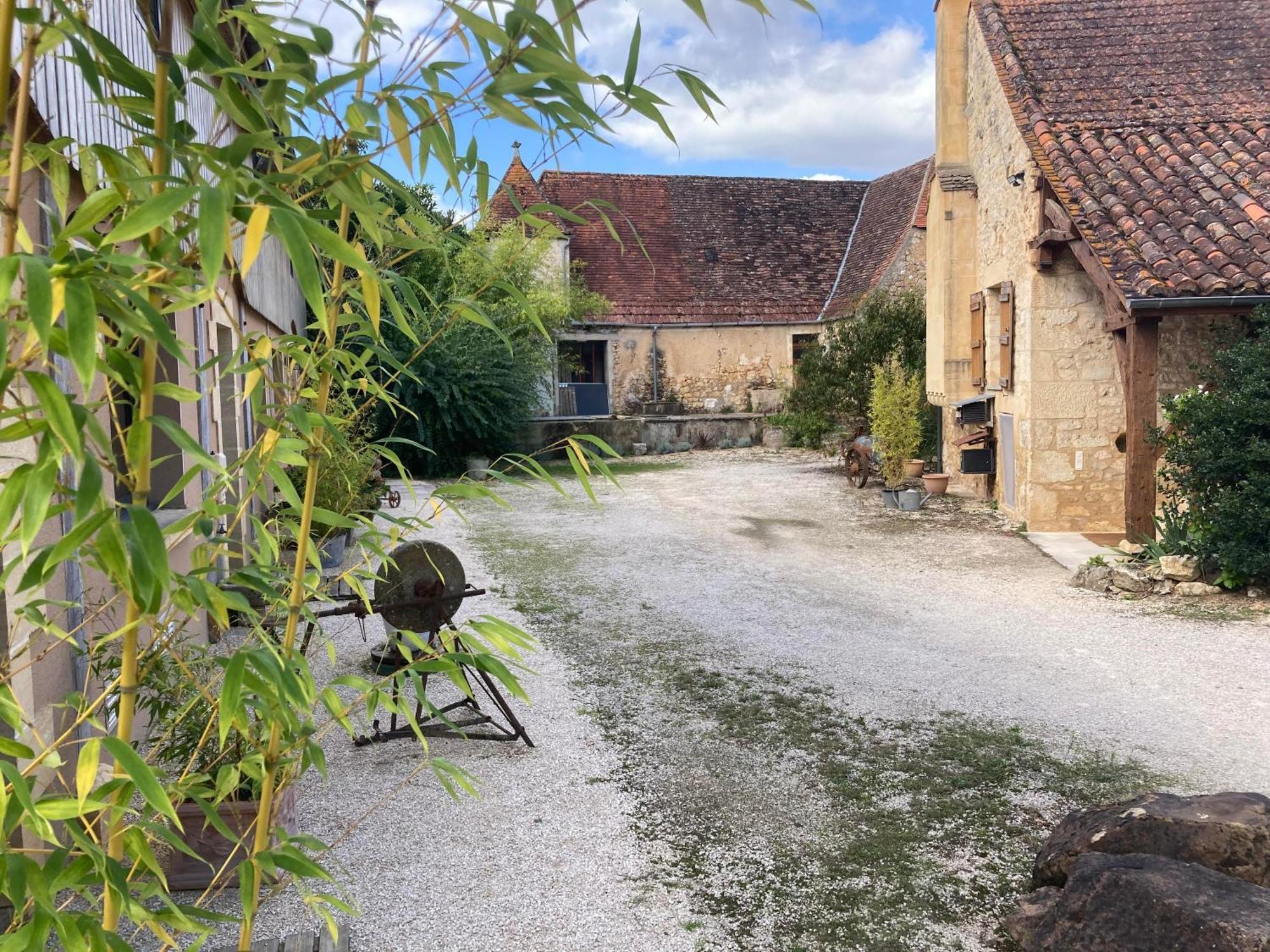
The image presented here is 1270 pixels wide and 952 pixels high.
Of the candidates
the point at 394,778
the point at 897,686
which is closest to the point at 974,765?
the point at 897,686

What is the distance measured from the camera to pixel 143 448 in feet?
4.95

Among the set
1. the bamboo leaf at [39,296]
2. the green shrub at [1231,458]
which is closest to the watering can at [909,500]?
the green shrub at [1231,458]

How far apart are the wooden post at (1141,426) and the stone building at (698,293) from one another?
14079 mm

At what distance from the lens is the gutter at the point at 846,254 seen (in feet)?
81.1

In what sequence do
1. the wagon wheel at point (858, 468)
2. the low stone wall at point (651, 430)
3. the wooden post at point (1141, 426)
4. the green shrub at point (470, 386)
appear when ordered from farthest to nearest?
the low stone wall at point (651, 430), the green shrub at point (470, 386), the wagon wheel at point (858, 468), the wooden post at point (1141, 426)

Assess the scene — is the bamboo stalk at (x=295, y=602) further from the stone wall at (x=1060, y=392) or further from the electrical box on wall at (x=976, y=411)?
the electrical box on wall at (x=976, y=411)

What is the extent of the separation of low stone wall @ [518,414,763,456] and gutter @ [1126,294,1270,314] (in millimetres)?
13730

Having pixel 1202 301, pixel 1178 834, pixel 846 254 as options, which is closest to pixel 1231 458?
pixel 1202 301

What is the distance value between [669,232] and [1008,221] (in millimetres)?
14223

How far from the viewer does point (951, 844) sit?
4.07 m

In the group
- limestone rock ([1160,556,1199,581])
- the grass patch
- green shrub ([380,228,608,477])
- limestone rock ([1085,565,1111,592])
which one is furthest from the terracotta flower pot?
green shrub ([380,228,608,477])

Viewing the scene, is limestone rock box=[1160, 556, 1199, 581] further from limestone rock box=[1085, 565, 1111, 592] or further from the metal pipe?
the metal pipe

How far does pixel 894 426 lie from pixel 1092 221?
480 cm

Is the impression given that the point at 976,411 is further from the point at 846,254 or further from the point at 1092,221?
the point at 846,254
